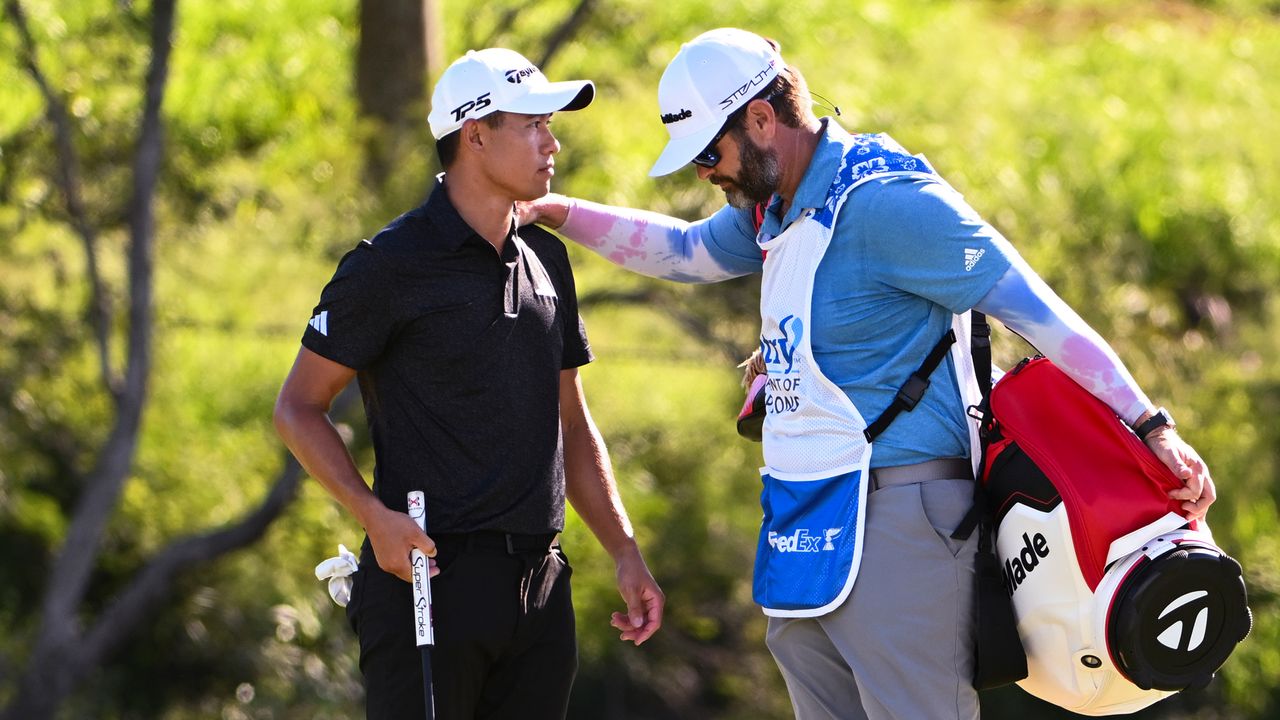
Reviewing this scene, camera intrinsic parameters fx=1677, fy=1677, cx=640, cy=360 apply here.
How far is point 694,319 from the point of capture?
27.6 feet

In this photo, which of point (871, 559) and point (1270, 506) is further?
point (1270, 506)

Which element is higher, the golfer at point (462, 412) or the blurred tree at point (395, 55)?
the blurred tree at point (395, 55)

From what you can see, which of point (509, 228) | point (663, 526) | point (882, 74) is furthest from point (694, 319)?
point (509, 228)

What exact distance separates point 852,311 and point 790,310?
11 cm

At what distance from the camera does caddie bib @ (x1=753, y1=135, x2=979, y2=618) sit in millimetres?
2729

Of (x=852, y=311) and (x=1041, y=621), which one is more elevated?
(x=852, y=311)

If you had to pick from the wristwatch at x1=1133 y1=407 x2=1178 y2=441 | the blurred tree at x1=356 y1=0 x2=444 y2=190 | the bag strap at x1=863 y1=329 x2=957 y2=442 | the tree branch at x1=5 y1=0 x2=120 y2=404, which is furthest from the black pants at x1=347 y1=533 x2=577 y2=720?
the blurred tree at x1=356 y1=0 x2=444 y2=190

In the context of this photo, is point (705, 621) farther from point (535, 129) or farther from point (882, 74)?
point (535, 129)

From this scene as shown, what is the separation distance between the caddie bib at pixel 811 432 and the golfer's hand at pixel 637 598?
354mm

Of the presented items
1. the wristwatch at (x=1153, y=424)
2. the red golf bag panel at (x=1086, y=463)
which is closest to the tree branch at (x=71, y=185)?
the red golf bag panel at (x=1086, y=463)

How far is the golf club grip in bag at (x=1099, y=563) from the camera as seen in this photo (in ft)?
8.57

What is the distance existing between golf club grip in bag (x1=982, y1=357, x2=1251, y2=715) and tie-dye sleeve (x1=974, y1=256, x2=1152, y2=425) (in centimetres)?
5

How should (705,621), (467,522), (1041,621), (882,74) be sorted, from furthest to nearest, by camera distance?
(882,74)
(705,621)
(467,522)
(1041,621)

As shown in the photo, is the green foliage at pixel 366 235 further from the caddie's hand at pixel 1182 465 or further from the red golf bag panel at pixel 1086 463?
the caddie's hand at pixel 1182 465
